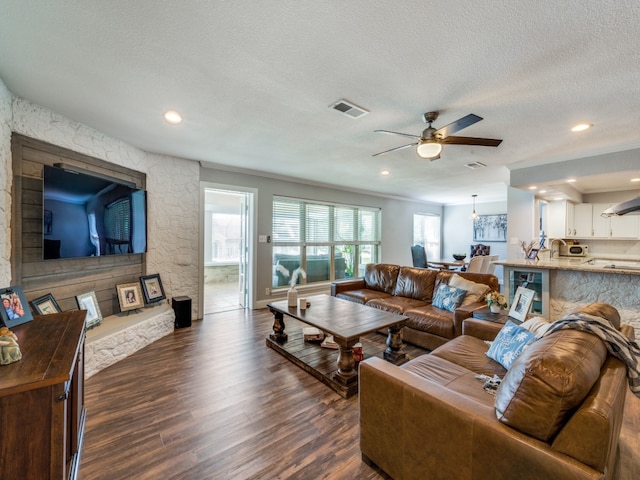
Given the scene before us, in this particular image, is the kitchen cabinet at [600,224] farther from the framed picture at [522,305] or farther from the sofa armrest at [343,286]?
the framed picture at [522,305]

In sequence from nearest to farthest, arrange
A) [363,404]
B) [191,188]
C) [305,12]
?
[305,12] < [363,404] < [191,188]

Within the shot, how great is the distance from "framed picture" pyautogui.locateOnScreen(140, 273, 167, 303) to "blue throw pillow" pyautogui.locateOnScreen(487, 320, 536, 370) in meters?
3.89

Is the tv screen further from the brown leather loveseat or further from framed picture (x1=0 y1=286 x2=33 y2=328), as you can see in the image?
the brown leather loveseat

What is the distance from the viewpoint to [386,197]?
7.48 m

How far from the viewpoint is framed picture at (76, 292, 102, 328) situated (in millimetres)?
2893

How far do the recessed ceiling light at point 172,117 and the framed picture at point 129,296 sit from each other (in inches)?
83.1

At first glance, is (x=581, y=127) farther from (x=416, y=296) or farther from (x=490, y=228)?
(x=490, y=228)

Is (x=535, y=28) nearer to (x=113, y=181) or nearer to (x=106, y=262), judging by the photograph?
(x=113, y=181)

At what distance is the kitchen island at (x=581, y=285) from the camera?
3086 millimetres

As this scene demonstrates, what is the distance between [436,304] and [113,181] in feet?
13.5

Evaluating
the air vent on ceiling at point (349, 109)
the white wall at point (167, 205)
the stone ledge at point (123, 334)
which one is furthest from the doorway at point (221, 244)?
the air vent on ceiling at point (349, 109)

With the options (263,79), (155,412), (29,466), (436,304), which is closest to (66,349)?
(29,466)

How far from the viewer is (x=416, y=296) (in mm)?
4105

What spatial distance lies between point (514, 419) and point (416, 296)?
3.11 metres
